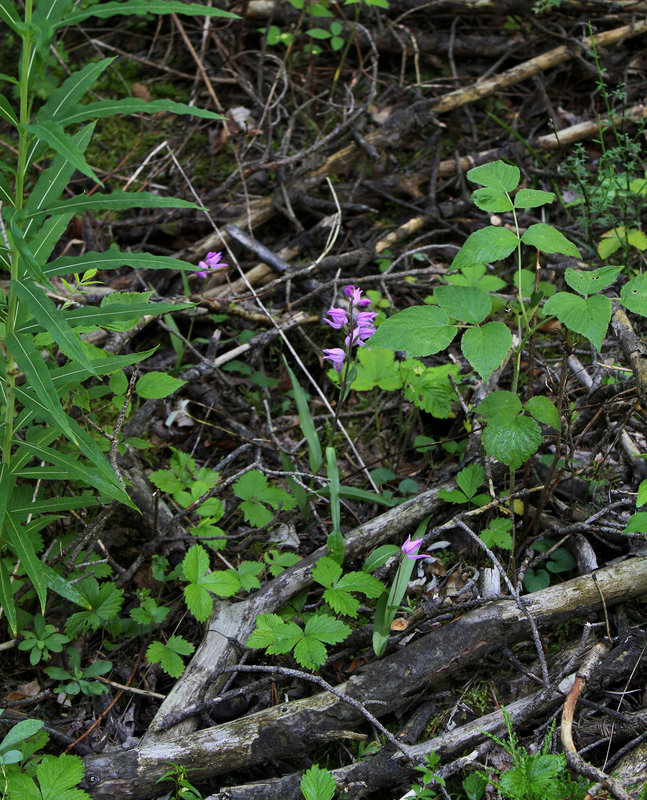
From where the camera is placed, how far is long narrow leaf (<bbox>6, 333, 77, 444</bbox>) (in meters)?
1.71

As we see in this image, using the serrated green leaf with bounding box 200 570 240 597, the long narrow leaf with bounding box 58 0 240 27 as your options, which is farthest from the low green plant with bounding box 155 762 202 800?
the long narrow leaf with bounding box 58 0 240 27

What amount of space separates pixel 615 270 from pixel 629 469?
94 cm

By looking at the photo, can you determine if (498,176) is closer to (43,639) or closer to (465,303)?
(465,303)

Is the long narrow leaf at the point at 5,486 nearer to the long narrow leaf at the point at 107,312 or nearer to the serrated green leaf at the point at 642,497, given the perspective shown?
the long narrow leaf at the point at 107,312

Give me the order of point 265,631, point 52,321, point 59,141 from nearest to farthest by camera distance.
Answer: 1. point 59,141
2. point 52,321
3. point 265,631

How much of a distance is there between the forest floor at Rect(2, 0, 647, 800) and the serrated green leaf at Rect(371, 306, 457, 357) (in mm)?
39

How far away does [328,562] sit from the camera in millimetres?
2230

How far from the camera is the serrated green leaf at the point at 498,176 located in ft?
7.00

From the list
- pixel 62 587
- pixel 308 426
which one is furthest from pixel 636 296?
pixel 62 587

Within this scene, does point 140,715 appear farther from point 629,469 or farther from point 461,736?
point 629,469

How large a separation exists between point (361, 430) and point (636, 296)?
4.79 ft

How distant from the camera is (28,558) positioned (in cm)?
193

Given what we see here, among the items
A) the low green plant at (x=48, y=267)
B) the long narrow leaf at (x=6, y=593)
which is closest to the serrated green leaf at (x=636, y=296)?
the low green plant at (x=48, y=267)

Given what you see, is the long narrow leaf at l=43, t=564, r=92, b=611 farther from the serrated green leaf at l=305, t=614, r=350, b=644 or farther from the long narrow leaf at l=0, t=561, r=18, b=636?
the serrated green leaf at l=305, t=614, r=350, b=644
